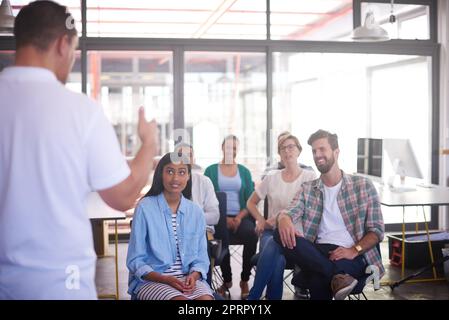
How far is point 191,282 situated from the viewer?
304 cm

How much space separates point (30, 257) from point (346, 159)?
6294 mm

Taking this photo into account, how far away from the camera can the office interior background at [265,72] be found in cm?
671

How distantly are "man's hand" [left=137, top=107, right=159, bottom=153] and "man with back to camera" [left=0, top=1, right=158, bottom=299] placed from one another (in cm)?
9

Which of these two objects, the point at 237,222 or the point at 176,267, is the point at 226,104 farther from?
the point at 176,267

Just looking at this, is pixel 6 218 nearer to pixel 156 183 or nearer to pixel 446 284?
pixel 156 183

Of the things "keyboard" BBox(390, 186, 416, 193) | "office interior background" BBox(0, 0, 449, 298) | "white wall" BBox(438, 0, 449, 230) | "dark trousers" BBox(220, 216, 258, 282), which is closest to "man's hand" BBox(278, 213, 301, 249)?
"dark trousers" BBox(220, 216, 258, 282)

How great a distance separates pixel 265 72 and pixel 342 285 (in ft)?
13.1

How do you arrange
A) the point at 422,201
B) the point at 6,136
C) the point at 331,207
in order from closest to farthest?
the point at 6,136
the point at 331,207
the point at 422,201

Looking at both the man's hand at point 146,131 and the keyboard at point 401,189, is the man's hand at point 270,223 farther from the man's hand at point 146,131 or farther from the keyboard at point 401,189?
the man's hand at point 146,131

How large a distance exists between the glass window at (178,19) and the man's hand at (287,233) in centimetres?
366

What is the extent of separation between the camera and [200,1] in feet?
22.3

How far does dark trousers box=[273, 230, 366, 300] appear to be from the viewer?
11.7 feet

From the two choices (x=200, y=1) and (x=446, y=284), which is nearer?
(x=446, y=284)
